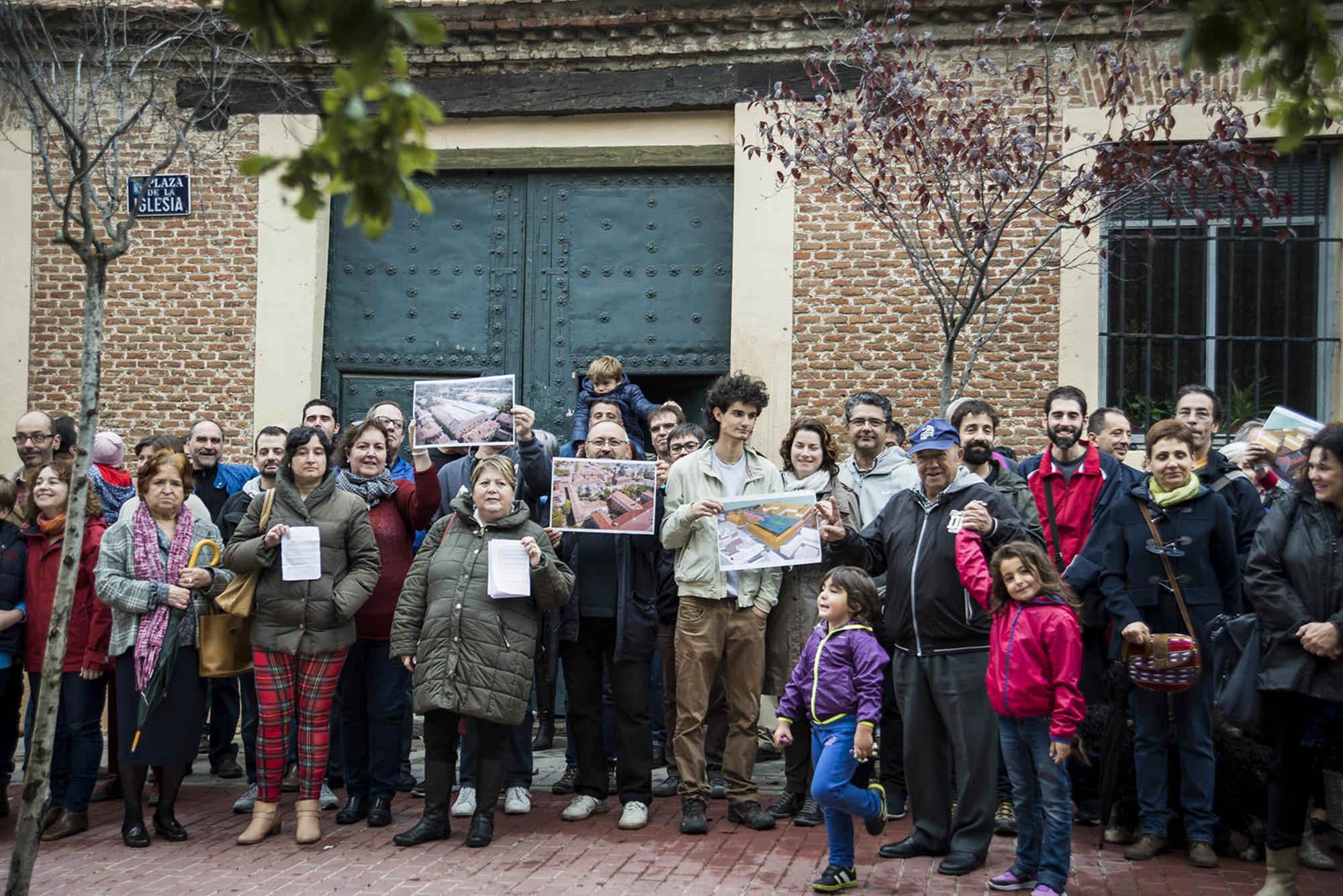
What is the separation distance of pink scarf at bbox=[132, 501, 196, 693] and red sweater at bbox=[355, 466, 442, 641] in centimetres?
99

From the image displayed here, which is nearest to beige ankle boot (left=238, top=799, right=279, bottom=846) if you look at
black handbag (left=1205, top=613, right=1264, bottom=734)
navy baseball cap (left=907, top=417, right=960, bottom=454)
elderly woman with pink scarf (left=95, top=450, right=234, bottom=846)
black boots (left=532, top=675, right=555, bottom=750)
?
elderly woman with pink scarf (left=95, top=450, right=234, bottom=846)

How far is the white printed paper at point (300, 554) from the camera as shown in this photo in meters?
7.27

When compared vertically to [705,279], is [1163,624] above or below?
below

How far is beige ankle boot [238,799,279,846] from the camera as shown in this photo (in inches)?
283

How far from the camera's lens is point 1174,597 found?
269 inches

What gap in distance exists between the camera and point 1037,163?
34.6ft

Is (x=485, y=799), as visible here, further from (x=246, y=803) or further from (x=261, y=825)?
(x=246, y=803)

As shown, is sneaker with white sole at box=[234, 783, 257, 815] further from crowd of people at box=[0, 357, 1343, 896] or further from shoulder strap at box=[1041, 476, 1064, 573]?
shoulder strap at box=[1041, 476, 1064, 573]

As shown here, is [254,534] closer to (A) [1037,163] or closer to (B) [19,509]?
(B) [19,509]

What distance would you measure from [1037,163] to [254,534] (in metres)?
6.43

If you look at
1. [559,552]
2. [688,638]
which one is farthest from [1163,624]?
[559,552]

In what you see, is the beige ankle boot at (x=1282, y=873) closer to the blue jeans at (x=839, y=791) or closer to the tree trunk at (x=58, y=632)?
the blue jeans at (x=839, y=791)

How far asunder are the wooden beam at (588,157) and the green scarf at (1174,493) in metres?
5.78

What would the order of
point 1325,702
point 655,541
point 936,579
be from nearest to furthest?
point 1325,702 < point 936,579 < point 655,541
